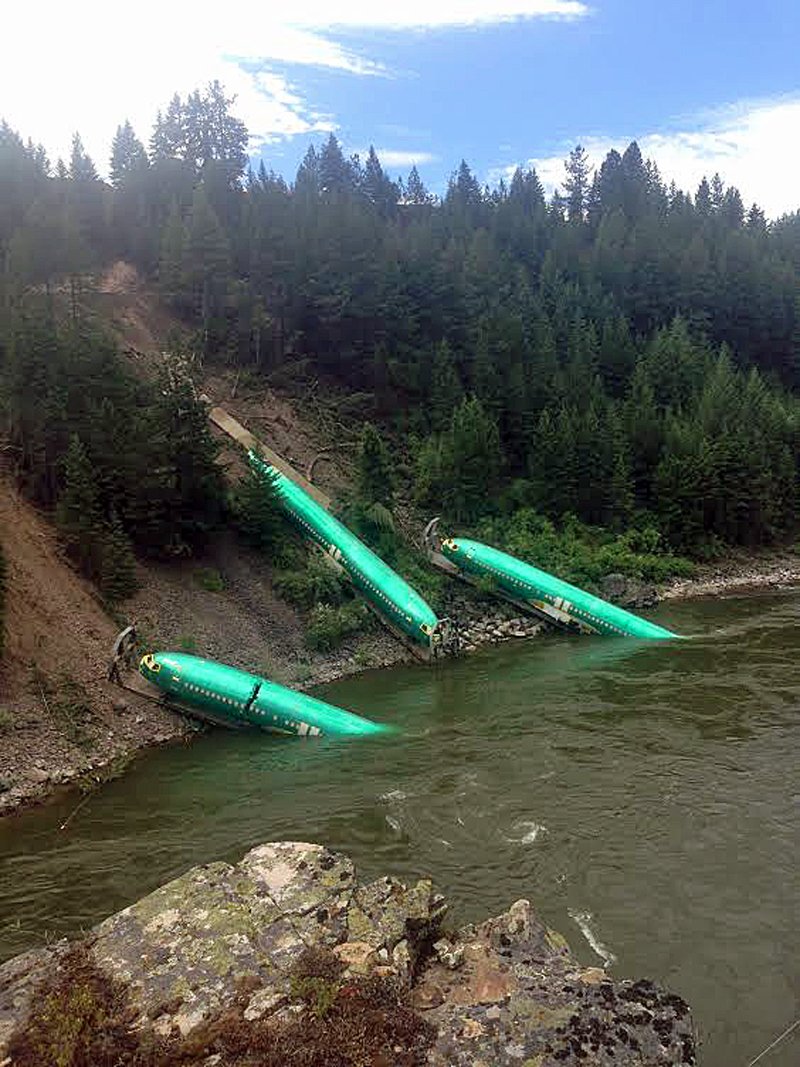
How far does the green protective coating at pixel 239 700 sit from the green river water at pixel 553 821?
77cm

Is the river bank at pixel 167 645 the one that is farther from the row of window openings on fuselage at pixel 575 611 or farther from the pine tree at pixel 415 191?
the pine tree at pixel 415 191

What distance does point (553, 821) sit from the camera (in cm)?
1761

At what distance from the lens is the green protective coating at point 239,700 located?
1020 inches

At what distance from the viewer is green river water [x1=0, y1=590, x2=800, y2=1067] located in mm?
12953

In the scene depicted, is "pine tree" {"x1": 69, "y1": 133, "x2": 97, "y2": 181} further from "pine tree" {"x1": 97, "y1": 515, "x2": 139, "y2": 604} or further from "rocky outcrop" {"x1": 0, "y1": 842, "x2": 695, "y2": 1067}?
"rocky outcrop" {"x1": 0, "y1": 842, "x2": 695, "y2": 1067}

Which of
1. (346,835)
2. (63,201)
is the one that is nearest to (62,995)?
(346,835)

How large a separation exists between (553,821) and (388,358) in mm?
47938

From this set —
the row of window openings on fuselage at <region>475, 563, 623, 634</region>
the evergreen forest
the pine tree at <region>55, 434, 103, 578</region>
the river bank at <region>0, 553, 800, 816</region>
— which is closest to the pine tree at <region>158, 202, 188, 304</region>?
the evergreen forest

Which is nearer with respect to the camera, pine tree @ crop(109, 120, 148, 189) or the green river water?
the green river water

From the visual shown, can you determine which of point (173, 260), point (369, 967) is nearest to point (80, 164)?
point (173, 260)

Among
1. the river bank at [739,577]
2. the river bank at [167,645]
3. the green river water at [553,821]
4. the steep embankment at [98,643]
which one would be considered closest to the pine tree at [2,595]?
the steep embankment at [98,643]

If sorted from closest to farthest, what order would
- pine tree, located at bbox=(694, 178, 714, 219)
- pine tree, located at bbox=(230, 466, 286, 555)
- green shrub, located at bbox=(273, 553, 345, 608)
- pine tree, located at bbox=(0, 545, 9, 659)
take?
pine tree, located at bbox=(0, 545, 9, 659) < green shrub, located at bbox=(273, 553, 345, 608) < pine tree, located at bbox=(230, 466, 286, 555) < pine tree, located at bbox=(694, 178, 714, 219)

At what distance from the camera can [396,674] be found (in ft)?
109

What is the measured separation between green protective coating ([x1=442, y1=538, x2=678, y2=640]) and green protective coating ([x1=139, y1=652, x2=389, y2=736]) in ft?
52.7
